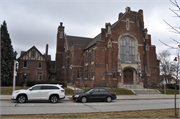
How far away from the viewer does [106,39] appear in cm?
3052

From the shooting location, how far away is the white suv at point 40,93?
13595mm

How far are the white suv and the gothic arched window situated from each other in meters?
20.0

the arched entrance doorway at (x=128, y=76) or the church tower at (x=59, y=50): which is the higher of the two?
the church tower at (x=59, y=50)

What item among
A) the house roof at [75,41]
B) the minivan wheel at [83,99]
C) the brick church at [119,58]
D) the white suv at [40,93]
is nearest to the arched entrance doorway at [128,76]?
the brick church at [119,58]

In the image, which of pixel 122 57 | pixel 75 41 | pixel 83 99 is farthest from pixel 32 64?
pixel 83 99

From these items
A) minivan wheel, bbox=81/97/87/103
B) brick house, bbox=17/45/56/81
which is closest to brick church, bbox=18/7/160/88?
brick house, bbox=17/45/56/81

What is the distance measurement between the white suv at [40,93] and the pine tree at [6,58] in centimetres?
1518

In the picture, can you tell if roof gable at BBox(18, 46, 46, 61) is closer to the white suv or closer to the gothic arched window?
the gothic arched window

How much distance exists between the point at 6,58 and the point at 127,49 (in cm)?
2360

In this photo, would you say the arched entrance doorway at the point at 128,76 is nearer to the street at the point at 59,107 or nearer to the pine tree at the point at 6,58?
the street at the point at 59,107

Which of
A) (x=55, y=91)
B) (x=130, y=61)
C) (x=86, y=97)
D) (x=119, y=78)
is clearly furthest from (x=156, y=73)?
(x=55, y=91)

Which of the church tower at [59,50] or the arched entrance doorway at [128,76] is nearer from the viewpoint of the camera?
the arched entrance doorway at [128,76]

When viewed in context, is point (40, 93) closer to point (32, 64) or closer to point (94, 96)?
point (94, 96)

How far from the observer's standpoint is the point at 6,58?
91.7 ft
